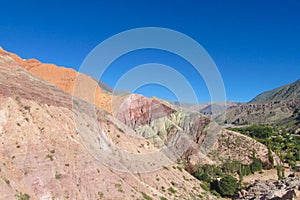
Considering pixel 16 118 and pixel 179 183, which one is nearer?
pixel 16 118

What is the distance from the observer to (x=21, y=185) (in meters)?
22.4

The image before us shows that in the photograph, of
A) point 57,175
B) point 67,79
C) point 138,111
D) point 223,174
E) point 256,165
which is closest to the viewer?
point 57,175

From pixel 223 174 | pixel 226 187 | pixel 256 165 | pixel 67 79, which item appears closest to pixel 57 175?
pixel 226 187

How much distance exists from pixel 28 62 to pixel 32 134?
49.7 metres

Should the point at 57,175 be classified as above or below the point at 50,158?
below

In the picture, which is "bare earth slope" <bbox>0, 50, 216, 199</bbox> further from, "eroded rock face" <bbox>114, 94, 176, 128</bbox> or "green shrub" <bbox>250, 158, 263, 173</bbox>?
"green shrub" <bbox>250, 158, 263, 173</bbox>

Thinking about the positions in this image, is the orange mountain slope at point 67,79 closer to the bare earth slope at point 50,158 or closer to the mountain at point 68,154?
the mountain at point 68,154

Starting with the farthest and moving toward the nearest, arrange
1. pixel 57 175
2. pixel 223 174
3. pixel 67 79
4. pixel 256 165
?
pixel 67 79, pixel 256 165, pixel 223 174, pixel 57 175

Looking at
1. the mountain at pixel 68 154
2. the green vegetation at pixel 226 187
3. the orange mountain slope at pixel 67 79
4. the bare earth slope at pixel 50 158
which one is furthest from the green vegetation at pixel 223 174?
the orange mountain slope at pixel 67 79

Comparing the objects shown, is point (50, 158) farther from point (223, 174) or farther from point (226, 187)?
point (223, 174)

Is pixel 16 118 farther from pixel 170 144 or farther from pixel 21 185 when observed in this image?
pixel 170 144

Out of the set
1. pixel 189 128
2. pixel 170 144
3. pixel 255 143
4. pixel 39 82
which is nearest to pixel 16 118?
pixel 39 82

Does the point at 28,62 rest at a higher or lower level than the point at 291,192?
higher

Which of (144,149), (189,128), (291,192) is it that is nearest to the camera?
(291,192)
